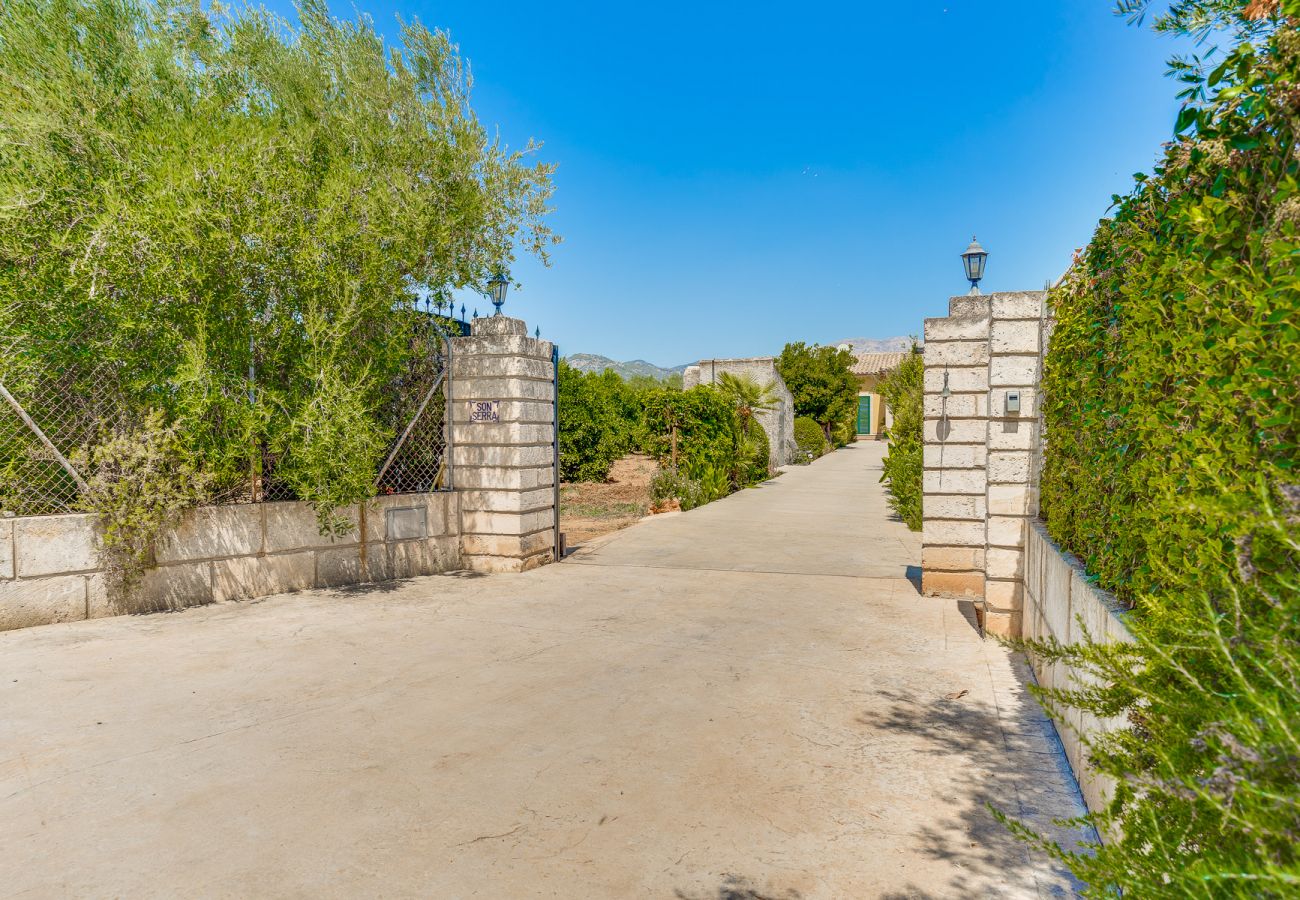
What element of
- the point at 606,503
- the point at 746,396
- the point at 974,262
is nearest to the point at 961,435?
the point at 974,262

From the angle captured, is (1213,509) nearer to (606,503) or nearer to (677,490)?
(677,490)

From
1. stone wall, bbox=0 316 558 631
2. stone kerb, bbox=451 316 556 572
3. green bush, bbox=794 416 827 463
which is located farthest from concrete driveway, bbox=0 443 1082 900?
green bush, bbox=794 416 827 463

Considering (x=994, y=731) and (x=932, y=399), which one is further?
(x=932, y=399)

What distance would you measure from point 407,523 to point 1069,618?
656 cm

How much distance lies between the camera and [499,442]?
8477 mm

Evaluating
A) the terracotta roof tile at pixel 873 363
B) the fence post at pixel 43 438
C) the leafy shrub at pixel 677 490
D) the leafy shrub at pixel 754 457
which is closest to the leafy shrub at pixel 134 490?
the fence post at pixel 43 438

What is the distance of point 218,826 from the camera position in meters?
3.13

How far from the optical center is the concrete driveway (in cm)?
285

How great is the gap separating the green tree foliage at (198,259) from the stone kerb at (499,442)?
0.72 metres

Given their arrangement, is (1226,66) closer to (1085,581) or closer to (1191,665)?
(1191,665)

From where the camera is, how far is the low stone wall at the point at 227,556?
241 inches

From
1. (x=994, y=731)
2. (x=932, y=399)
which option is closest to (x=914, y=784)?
(x=994, y=731)

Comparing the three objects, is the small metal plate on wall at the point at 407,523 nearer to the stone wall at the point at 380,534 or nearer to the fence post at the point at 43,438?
the stone wall at the point at 380,534

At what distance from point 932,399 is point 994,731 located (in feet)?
12.9
